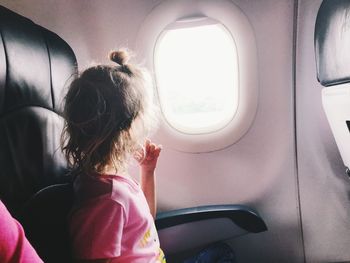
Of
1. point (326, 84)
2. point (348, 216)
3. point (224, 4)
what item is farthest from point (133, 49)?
point (348, 216)

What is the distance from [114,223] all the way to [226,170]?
92 cm

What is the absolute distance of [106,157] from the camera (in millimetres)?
1056

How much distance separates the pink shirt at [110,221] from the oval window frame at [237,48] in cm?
60

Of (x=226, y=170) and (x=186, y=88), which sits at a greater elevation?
(x=186, y=88)

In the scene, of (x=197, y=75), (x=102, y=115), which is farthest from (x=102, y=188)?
(x=197, y=75)

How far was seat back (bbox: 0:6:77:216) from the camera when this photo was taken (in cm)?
83

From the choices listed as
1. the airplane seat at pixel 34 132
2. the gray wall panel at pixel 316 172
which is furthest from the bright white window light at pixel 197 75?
the airplane seat at pixel 34 132

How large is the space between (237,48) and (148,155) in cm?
64

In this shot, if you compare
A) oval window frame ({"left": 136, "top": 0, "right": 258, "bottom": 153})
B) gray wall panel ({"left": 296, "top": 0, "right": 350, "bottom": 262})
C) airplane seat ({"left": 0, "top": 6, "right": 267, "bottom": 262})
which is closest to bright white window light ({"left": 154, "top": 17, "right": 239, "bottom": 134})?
oval window frame ({"left": 136, "top": 0, "right": 258, "bottom": 153})

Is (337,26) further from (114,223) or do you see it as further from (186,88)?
(114,223)

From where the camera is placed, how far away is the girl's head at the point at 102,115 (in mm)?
997

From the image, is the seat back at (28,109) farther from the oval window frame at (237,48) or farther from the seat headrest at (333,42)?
the seat headrest at (333,42)

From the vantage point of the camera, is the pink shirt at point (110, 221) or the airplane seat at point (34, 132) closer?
the airplane seat at point (34, 132)

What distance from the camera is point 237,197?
1.81m
